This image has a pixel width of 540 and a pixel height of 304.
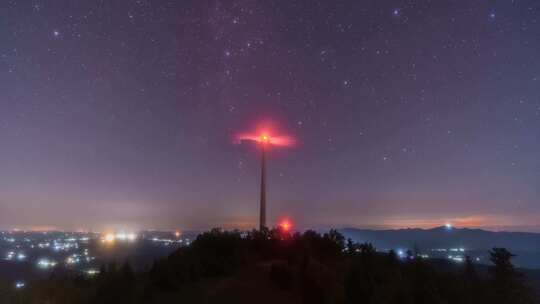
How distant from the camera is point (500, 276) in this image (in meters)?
24.3

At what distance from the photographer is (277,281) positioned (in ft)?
→ 63.1

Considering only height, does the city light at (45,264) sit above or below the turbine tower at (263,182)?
→ below

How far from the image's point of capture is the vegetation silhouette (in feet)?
54.8

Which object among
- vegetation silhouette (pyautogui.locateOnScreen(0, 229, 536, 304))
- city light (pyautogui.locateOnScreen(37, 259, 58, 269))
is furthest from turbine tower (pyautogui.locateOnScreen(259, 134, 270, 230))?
city light (pyautogui.locateOnScreen(37, 259, 58, 269))

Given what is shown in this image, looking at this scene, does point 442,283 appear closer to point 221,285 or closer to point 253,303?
point 253,303

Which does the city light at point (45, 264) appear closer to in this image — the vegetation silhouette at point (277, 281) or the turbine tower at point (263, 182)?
the turbine tower at point (263, 182)

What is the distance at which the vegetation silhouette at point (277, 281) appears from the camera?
16703 mm

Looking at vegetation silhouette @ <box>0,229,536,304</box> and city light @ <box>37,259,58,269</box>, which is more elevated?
vegetation silhouette @ <box>0,229,536,304</box>

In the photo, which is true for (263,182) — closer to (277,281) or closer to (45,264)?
(277,281)

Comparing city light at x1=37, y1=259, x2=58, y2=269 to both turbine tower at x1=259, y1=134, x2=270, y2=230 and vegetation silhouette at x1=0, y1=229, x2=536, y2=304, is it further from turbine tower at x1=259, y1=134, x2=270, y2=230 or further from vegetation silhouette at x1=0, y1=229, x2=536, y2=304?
vegetation silhouette at x1=0, y1=229, x2=536, y2=304

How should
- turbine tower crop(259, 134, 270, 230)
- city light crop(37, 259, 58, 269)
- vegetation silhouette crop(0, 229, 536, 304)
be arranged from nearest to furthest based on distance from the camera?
1. vegetation silhouette crop(0, 229, 536, 304)
2. turbine tower crop(259, 134, 270, 230)
3. city light crop(37, 259, 58, 269)

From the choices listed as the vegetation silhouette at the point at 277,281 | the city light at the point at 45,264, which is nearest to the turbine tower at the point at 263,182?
the vegetation silhouette at the point at 277,281

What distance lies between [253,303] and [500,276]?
15595 millimetres

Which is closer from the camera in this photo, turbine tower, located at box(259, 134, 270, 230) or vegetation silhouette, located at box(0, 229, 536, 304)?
vegetation silhouette, located at box(0, 229, 536, 304)
